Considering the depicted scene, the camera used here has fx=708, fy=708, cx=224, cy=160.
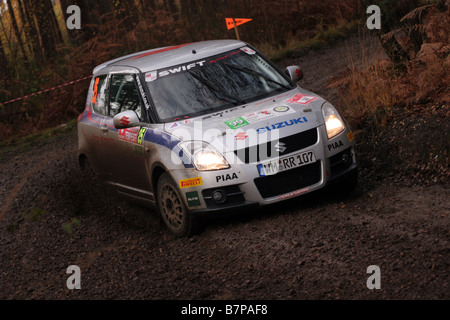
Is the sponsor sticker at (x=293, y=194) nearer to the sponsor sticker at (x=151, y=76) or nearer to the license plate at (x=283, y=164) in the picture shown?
the license plate at (x=283, y=164)

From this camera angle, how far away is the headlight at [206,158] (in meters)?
7.05

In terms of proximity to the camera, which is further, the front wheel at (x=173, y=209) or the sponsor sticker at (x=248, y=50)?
the sponsor sticker at (x=248, y=50)

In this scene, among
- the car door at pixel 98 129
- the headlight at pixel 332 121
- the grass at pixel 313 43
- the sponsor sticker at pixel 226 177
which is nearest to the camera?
the sponsor sticker at pixel 226 177

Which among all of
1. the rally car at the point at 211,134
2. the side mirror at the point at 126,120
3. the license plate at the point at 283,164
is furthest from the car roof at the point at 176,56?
the license plate at the point at 283,164

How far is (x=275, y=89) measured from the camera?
831 centimetres

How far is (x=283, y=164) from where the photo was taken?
7.06 metres

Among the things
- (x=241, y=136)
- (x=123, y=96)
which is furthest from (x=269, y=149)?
(x=123, y=96)

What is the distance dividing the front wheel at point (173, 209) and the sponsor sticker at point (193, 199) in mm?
109

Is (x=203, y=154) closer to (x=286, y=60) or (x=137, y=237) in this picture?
(x=137, y=237)

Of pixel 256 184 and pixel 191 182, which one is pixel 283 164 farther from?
pixel 191 182

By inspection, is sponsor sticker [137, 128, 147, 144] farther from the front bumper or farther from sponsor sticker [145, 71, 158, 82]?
the front bumper

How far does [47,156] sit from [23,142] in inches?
111

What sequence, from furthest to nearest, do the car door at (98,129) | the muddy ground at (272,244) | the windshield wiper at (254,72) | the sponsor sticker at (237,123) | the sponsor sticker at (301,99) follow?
the car door at (98,129) → the windshield wiper at (254,72) → the sponsor sticker at (301,99) → the sponsor sticker at (237,123) → the muddy ground at (272,244)

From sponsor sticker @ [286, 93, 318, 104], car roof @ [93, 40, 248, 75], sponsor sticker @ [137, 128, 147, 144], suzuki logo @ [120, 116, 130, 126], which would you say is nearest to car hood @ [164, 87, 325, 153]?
sponsor sticker @ [286, 93, 318, 104]
